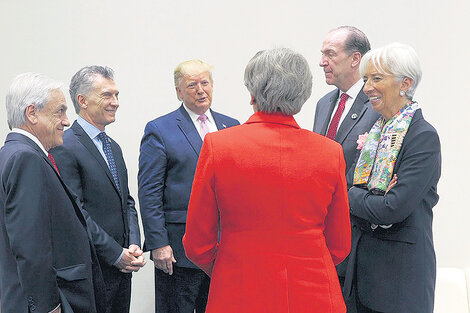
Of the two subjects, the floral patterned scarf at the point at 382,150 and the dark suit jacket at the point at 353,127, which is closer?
the floral patterned scarf at the point at 382,150

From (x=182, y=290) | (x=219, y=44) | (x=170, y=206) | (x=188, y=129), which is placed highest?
(x=219, y=44)

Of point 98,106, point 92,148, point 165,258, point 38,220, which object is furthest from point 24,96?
point 165,258

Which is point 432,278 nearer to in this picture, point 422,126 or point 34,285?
point 422,126

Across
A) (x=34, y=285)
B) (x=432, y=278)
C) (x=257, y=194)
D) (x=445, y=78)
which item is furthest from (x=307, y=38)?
(x=34, y=285)

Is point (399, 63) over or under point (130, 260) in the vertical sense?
over

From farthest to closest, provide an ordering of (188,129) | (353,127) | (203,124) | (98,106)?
(203,124) → (188,129) → (98,106) → (353,127)

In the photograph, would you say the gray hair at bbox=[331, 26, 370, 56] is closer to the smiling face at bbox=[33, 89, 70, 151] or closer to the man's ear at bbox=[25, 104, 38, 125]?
the smiling face at bbox=[33, 89, 70, 151]

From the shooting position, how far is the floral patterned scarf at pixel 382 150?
243cm

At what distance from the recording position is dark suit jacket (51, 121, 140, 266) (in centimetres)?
291

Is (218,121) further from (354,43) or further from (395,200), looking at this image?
(395,200)

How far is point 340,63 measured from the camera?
10.5ft

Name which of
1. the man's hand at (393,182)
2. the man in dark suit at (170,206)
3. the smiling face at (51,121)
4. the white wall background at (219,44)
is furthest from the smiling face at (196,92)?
the man's hand at (393,182)

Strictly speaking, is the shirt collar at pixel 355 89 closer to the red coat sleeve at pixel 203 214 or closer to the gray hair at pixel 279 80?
the gray hair at pixel 279 80

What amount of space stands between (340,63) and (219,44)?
1.26 metres
